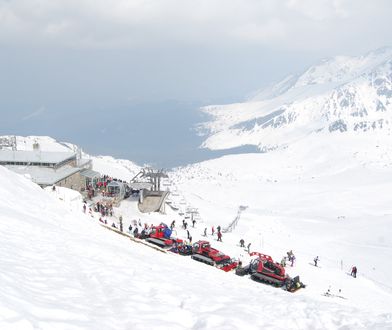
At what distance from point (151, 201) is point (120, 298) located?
37.6m

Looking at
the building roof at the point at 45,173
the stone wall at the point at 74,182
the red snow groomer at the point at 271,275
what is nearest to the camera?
the red snow groomer at the point at 271,275

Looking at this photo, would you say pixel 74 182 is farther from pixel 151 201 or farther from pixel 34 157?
pixel 151 201

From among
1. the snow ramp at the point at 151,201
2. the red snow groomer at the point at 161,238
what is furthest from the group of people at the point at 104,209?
the red snow groomer at the point at 161,238

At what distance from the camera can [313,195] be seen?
14850cm

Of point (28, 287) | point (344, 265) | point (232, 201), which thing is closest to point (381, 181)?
point (232, 201)

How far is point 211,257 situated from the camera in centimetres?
2767

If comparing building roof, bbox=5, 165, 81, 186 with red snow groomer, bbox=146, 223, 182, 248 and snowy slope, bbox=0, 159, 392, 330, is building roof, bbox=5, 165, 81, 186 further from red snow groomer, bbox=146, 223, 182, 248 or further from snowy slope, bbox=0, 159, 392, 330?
snowy slope, bbox=0, 159, 392, 330

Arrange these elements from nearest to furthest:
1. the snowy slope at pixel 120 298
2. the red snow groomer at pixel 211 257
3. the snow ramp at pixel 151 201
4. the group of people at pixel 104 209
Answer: the snowy slope at pixel 120 298
the red snow groomer at pixel 211 257
the group of people at pixel 104 209
the snow ramp at pixel 151 201

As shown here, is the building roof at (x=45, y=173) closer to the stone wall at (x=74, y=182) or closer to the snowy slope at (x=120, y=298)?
the stone wall at (x=74, y=182)

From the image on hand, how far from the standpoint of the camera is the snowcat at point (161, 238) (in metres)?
30.1

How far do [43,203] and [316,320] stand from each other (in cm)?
2058

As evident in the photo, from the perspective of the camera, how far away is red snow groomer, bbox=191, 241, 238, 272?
2736 cm

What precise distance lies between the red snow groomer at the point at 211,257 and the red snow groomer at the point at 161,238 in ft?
7.46

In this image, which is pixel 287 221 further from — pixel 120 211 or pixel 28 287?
pixel 28 287
